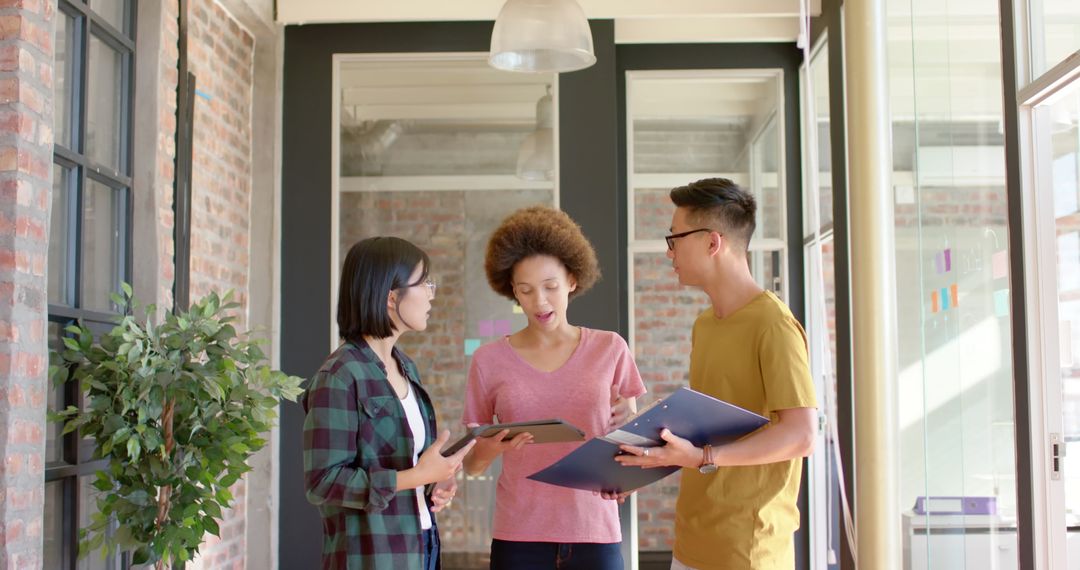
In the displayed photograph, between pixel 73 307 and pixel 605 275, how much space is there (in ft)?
11.1

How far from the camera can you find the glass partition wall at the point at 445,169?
6445 millimetres

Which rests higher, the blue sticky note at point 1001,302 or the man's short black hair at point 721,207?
the man's short black hair at point 721,207

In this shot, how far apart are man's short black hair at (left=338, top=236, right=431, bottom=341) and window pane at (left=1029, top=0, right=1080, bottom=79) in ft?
7.62

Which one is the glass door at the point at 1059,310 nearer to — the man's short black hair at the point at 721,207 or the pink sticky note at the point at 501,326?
the man's short black hair at the point at 721,207

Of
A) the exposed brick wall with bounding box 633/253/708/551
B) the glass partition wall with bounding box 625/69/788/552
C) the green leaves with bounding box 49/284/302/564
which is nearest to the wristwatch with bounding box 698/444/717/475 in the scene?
the green leaves with bounding box 49/284/302/564

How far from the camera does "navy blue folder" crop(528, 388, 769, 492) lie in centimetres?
215

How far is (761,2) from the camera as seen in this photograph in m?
Answer: 6.30

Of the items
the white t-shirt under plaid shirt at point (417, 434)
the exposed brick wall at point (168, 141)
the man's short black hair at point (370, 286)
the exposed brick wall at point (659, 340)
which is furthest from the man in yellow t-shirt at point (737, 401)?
the exposed brick wall at point (659, 340)

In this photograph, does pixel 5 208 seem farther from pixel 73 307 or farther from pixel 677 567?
pixel 677 567

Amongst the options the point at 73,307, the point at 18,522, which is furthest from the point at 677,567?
the point at 73,307

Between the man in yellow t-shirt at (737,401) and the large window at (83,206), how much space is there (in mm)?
1979

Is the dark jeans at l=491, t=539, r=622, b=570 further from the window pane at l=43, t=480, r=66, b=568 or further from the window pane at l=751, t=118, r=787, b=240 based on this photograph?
the window pane at l=751, t=118, r=787, b=240

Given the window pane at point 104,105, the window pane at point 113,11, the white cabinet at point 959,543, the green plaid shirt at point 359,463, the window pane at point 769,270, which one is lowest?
the white cabinet at point 959,543

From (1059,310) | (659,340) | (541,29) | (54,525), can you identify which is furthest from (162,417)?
(659,340)
